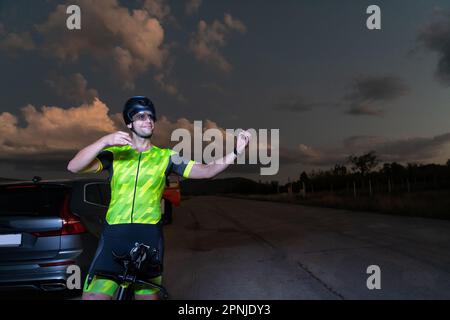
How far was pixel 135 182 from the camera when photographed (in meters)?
2.68

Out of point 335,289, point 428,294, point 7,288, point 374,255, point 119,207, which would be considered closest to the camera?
point 119,207

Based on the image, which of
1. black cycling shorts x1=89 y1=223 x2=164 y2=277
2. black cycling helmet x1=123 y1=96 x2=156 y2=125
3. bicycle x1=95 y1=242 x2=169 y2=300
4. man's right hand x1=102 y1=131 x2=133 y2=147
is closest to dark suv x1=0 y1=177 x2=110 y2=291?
black cycling shorts x1=89 y1=223 x2=164 y2=277

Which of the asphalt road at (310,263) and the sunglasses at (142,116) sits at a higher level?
the sunglasses at (142,116)

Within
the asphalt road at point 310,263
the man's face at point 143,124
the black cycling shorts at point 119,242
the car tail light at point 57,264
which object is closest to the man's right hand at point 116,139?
the man's face at point 143,124

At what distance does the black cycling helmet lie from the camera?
8.69ft

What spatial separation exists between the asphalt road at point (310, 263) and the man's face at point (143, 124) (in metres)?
3.49

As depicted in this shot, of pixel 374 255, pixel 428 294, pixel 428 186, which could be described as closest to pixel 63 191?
pixel 428 294

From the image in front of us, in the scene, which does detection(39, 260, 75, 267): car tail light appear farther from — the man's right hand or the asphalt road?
the man's right hand

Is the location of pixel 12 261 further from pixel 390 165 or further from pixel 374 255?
pixel 390 165

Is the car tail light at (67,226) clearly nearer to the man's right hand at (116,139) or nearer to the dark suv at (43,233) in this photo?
the dark suv at (43,233)

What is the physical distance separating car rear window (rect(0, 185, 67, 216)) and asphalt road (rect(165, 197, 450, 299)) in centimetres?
192

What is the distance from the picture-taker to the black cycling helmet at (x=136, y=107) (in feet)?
8.69

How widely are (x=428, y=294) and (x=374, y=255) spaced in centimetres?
301
